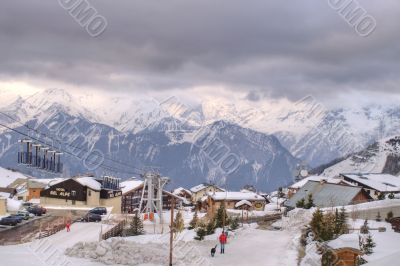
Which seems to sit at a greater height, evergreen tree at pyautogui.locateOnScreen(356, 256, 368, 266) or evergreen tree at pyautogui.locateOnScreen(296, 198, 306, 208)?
evergreen tree at pyautogui.locateOnScreen(296, 198, 306, 208)

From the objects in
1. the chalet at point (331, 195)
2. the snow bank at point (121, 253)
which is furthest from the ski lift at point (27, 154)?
the chalet at point (331, 195)

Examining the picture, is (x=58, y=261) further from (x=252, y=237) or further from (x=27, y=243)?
(x=252, y=237)

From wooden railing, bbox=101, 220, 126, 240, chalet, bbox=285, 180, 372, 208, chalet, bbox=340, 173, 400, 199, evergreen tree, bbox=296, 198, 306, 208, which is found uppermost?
chalet, bbox=340, 173, 400, 199

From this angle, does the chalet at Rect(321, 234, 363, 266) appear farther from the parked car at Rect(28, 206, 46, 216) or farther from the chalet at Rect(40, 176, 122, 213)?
the chalet at Rect(40, 176, 122, 213)

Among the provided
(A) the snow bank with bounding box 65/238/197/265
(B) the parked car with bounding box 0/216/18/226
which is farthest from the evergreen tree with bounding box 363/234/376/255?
(B) the parked car with bounding box 0/216/18/226

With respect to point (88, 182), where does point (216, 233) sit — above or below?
below

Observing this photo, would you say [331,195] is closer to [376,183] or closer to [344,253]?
[376,183]

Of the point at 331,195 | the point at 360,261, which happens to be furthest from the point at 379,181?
the point at 360,261

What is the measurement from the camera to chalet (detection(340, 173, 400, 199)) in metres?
116

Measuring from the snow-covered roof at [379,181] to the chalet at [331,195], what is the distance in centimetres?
3048

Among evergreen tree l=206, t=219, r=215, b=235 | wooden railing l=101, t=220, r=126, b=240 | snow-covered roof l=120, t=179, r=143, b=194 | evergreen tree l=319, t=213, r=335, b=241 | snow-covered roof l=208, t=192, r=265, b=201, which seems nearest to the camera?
evergreen tree l=319, t=213, r=335, b=241

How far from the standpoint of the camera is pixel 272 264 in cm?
4309

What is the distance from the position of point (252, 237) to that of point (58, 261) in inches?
826

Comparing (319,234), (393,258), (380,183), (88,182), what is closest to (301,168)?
(380,183)
